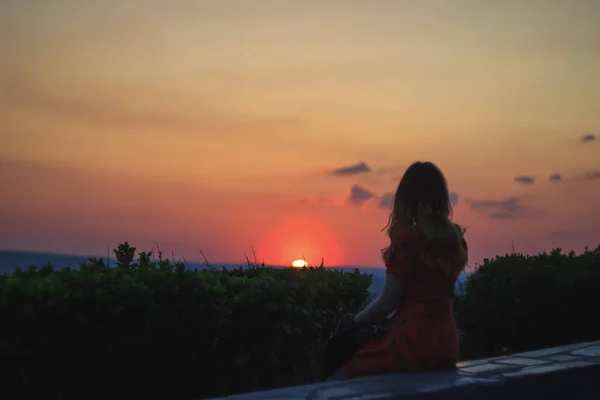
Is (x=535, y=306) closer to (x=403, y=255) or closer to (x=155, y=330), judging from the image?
(x=403, y=255)

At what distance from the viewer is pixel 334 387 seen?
15.8ft

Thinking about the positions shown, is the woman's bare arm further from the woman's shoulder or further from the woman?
the woman's shoulder

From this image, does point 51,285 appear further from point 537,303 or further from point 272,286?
point 537,303

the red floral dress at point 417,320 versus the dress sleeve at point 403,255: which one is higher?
the dress sleeve at point 403,255

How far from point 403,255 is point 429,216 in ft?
1.17

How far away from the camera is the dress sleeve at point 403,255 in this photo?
532cm

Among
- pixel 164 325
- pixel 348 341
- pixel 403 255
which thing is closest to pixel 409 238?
pixel 403 255

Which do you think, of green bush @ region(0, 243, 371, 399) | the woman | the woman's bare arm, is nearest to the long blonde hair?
the woman

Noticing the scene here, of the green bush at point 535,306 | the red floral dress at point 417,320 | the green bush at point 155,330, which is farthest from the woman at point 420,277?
the green bush at point 535,306

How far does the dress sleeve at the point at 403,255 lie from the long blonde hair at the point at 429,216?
2.2 inches

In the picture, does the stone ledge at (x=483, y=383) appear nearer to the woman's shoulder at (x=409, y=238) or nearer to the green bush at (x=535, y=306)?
the woman's shoulder at (x=409, y=238)

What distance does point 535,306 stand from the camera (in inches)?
388

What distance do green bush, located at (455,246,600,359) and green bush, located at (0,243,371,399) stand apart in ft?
12.9

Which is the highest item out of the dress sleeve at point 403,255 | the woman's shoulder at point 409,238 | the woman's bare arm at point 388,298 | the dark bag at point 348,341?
the woman's shoulder at point 409,238
